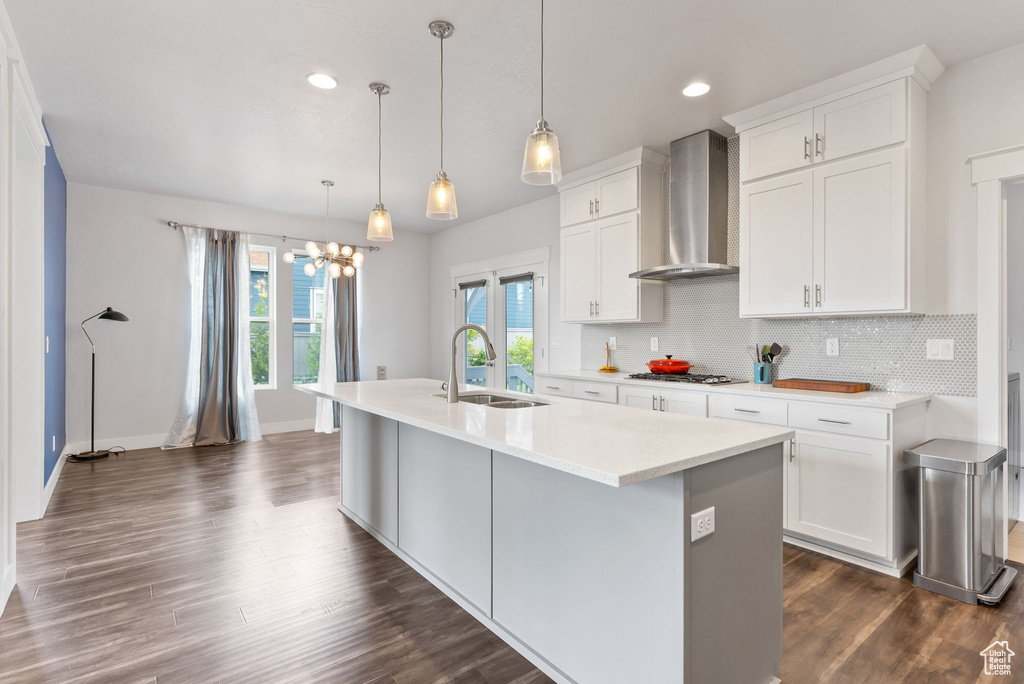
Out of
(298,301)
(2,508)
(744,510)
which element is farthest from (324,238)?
(744,510)

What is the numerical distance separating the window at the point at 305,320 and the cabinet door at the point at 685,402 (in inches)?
184

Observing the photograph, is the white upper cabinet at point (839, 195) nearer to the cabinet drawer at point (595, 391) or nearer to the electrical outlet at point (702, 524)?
the cabinet drawer at point (595, 391)

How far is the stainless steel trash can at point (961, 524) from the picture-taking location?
235 cm

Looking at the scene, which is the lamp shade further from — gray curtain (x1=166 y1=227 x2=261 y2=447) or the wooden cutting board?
the wooden cutting board

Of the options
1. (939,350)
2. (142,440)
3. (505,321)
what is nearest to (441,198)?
(939,350)

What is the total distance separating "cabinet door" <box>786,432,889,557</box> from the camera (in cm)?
262

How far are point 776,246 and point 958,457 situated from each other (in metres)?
1.48

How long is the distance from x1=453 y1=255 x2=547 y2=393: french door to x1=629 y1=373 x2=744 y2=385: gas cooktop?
1888 millimetres

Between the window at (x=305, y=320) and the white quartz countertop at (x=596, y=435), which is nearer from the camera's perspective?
the white quartz countertop at (x=596, y=435)

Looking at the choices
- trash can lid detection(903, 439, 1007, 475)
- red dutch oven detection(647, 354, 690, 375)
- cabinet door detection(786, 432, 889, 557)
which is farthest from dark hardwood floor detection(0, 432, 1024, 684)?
red dutch oven detection(647, 354, 690, 375)

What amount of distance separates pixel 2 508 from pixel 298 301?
172 inches

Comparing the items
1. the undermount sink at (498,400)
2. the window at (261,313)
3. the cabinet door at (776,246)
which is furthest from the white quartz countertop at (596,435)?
the window at (261,313)

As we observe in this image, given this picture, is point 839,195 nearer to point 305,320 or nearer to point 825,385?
point 825,385

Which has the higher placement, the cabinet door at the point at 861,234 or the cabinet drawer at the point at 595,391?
the cabinet door at the point at 861,234
